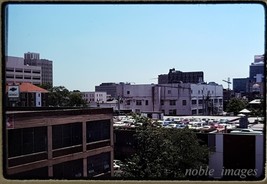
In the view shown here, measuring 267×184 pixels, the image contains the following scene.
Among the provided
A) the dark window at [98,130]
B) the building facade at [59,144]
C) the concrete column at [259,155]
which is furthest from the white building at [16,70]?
the concrete column at [259,155]

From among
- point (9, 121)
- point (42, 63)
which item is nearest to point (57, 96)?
point (42, 63)

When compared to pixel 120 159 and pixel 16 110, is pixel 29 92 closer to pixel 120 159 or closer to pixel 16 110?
pixel 16 110

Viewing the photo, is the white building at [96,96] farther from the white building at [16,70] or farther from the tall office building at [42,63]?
the white building at [16,70]

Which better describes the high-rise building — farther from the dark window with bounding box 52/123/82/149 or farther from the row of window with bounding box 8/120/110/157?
the dark window with bounding box 52/123/82/149

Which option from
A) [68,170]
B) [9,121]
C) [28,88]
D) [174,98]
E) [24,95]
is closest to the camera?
[9,121]

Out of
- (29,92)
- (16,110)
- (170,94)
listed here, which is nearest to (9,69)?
(16,110)

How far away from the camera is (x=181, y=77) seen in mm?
2301

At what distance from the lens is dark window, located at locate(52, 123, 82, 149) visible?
2.14m

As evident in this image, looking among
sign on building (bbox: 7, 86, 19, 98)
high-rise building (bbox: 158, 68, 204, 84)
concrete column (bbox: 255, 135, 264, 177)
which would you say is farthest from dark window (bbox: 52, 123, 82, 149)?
concrete column (bbox: 255, 135, 264, 177)

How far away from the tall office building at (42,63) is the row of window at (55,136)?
1.06ft

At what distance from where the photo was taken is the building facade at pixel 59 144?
1.87 metres

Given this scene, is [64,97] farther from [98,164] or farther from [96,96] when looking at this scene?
[98,164]

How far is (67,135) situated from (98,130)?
20 cm

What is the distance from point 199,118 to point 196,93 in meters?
0.58
